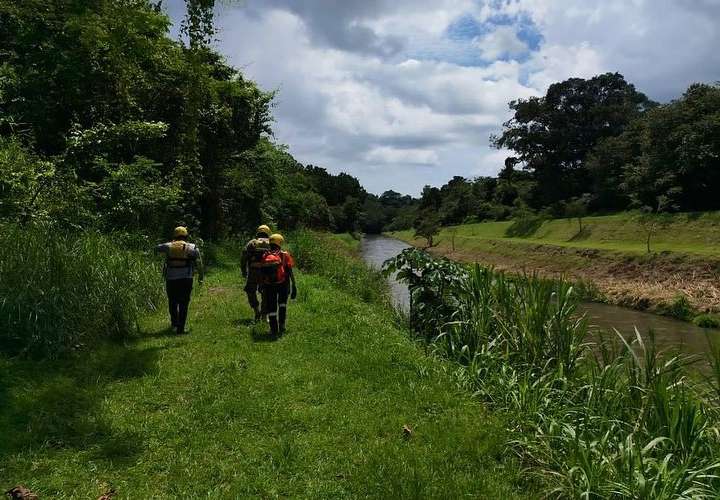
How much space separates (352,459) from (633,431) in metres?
2.93

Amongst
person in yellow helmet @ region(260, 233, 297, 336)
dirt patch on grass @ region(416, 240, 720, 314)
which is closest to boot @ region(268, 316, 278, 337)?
person in yellow helmet @ region(260, 233, 297, 336)

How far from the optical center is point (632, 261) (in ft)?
89.7

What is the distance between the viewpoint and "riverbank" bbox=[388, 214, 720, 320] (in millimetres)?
20969

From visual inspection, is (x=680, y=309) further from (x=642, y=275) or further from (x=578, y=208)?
(x=578, y=208)

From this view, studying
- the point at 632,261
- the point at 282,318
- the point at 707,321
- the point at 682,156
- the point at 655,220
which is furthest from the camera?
the point at 682,156

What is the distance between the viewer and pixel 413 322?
1066 centimetres

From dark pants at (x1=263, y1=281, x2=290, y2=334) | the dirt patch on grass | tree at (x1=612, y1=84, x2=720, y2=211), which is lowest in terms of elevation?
the dirt patch on grass

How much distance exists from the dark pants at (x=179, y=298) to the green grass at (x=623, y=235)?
78.3 ft

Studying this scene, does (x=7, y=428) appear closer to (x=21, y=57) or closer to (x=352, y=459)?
(x=352, y=459)

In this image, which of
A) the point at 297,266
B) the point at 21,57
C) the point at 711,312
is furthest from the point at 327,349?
the point at 711,312

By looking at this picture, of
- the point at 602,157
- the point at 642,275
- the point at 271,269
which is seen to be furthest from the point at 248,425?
the point at 602,157

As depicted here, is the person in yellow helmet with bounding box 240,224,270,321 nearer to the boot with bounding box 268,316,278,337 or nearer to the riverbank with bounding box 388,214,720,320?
the boot with bounding box 268,316,278,337

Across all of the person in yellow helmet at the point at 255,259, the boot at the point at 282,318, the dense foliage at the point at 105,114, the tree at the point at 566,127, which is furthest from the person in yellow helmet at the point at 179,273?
the tree at the point at 566,127

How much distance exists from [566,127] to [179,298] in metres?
56.9
